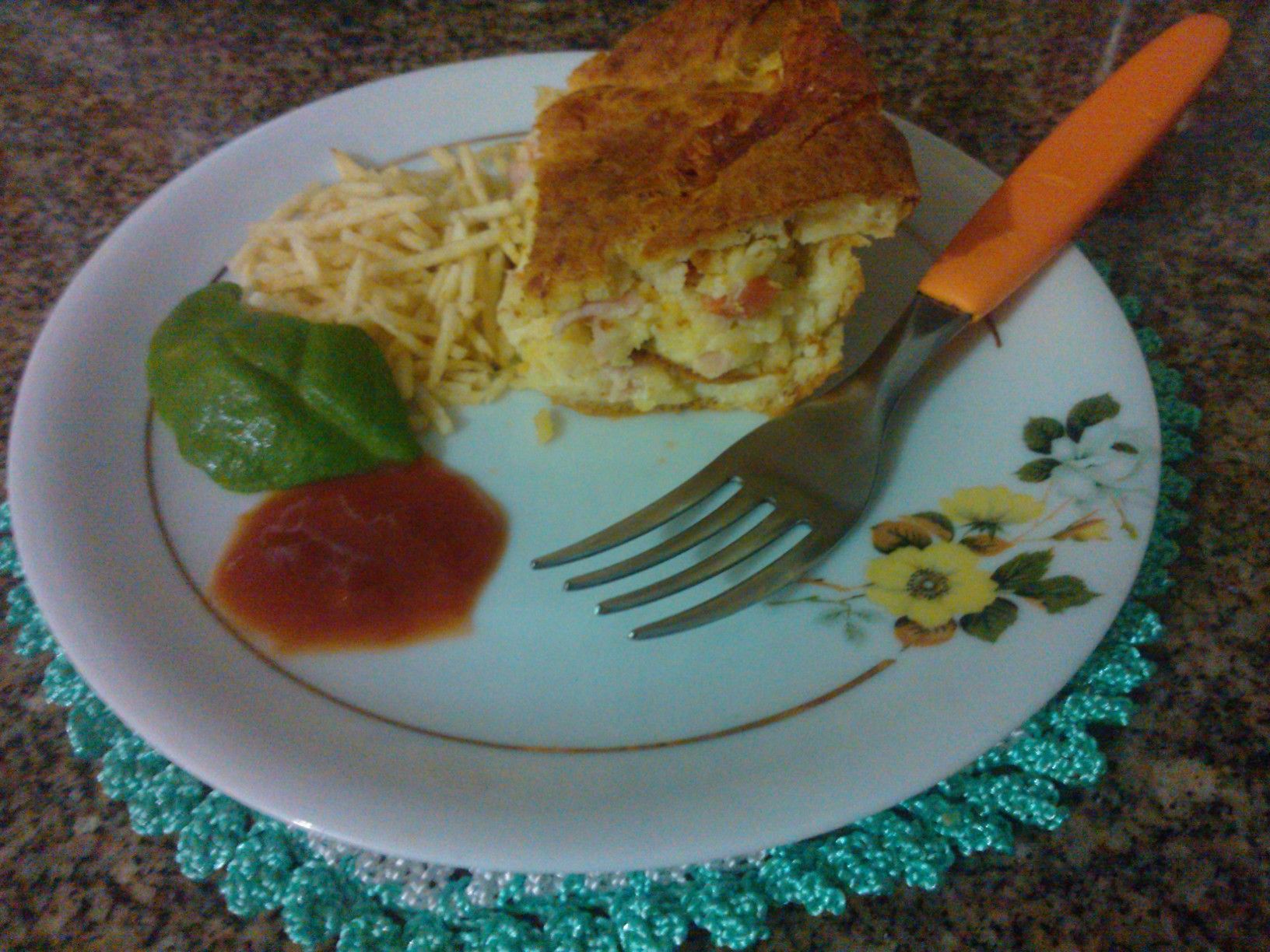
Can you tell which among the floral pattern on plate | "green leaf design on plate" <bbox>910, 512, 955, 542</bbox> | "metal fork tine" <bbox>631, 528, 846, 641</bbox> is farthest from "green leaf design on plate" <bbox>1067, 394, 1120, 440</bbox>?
"metal fork tine" <bbox>631, 528, 846, 641</bbox>

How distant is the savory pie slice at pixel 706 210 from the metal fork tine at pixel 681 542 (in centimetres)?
36

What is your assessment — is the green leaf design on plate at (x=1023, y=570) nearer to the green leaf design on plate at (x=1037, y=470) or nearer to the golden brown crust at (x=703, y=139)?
the green leaf design on plate at (x=1037, y=470)

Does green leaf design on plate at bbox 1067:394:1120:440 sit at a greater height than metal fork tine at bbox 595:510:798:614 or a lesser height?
greater

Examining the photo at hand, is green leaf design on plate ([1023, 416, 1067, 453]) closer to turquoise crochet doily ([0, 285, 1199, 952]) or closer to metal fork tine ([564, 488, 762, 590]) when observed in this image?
turquoise crochet doily ([0, 285, 1199, 952])

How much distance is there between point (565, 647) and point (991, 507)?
866 millimetres

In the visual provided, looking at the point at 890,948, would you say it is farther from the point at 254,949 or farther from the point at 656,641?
the point at 254,949

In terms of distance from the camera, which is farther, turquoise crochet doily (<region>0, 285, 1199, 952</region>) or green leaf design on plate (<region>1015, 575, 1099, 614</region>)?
green leaf design on plate (<region>1015, 575, 1099, 614</region>)

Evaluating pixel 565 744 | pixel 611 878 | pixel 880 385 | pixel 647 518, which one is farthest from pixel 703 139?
pixel 611 878

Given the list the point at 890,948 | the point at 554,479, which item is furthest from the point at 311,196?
the point at 890,948

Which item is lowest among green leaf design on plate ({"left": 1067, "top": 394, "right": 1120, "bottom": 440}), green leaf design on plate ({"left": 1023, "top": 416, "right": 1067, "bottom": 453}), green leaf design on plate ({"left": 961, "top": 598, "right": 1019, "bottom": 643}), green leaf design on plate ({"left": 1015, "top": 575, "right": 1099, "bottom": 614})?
green leaf design on plate ({"left": 961, "top": 598, "right": 1019, "bottom": 643})

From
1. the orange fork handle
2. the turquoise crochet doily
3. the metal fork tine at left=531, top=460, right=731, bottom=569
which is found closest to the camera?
the turquoise crochet doily

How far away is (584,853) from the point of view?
1.31 meters

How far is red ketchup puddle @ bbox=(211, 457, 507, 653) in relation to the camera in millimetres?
1697

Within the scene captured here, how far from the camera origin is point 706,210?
1.78 metres
